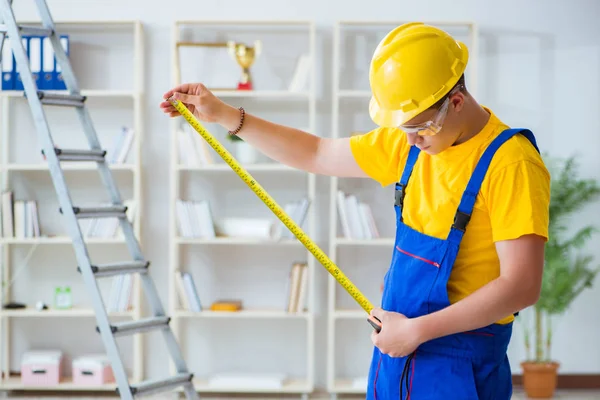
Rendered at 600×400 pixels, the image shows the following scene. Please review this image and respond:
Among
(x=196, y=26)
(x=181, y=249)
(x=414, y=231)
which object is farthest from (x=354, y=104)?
(x=414, y=231)

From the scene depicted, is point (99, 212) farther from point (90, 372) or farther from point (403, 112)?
point (90, 372)

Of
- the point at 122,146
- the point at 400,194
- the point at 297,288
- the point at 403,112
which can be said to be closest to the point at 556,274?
the point at 297,288

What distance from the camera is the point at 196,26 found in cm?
526

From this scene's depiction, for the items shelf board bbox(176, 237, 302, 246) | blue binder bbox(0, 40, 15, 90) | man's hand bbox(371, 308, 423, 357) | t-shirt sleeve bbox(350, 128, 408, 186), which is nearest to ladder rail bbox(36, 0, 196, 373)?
t-shirt sleeve bbox(350, 128, 408, 186)

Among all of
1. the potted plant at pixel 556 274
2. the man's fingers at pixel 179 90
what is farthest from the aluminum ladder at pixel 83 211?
the potted plant at pixel 556 274

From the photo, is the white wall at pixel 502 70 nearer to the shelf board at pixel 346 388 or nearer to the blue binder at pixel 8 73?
the shelf board at pixel 346 388

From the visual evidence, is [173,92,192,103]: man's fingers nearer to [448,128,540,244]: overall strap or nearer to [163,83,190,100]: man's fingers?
[163,83,190,100]: man's fingers

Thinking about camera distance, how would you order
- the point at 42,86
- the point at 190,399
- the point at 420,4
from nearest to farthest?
1. the point at 190,399
2. the point at 42,86
3. the point at 420,4

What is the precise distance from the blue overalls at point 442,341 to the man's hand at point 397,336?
65mm

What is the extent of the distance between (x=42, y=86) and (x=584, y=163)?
3.48m

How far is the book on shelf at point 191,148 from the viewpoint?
4.99 metres

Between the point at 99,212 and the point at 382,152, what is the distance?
5.22 ft

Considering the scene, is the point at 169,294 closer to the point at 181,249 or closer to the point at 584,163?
the point at 181,249

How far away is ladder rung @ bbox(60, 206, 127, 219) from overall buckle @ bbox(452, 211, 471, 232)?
1834mm
